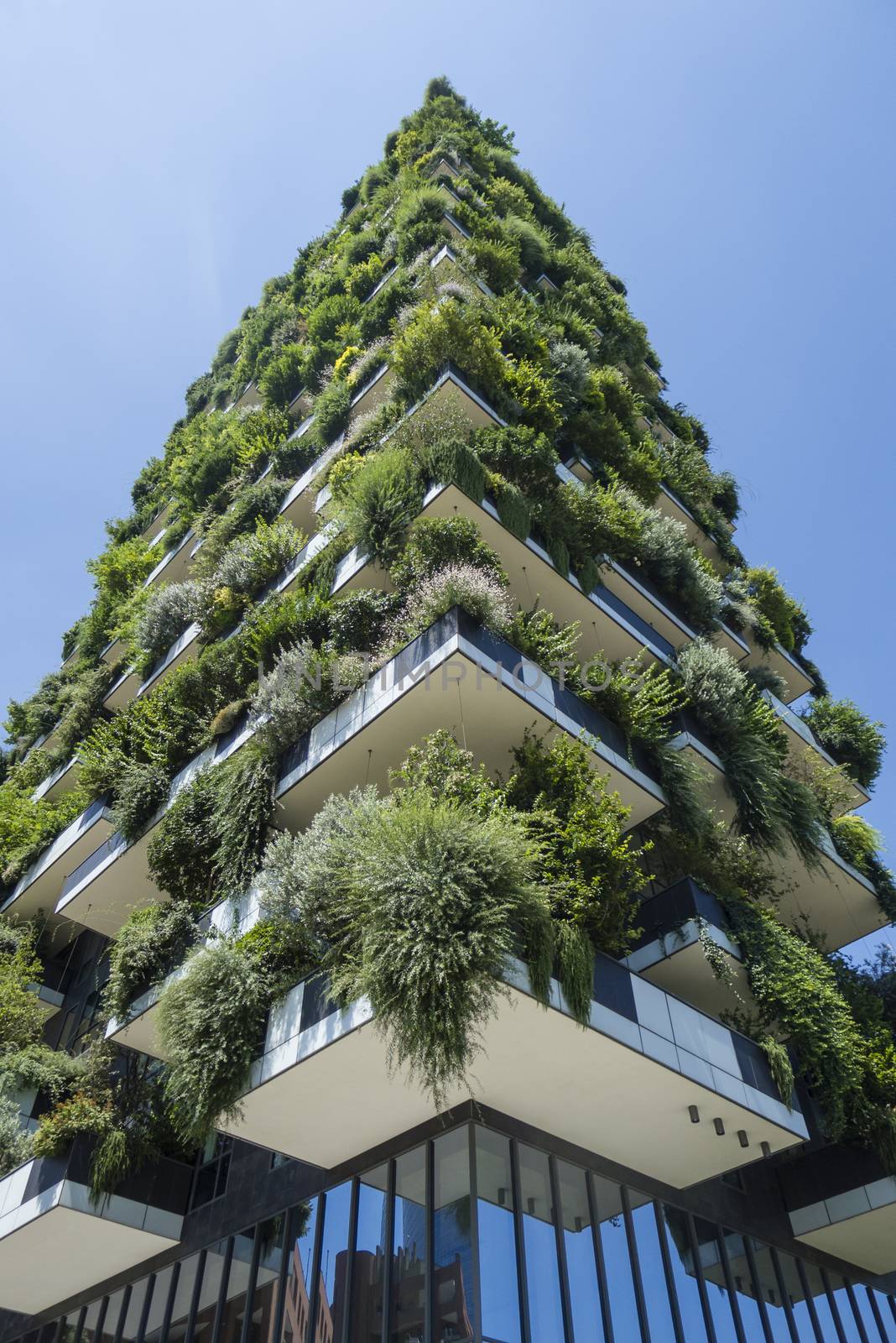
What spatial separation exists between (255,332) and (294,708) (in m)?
23.9

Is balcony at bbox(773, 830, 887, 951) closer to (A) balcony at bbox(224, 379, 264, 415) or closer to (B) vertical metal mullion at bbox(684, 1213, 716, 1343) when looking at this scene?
(B) vertical metal mullion at bbox(684, 1213, 716, 1343)

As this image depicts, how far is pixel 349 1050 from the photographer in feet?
30.2

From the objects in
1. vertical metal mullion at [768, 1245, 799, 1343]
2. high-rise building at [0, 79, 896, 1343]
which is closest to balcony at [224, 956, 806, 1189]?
high-rise building at [0, 79, 896, 1343]

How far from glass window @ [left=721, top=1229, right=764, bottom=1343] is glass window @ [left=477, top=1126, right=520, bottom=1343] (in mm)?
4017

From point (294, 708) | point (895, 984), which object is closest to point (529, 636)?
point (294, 708)

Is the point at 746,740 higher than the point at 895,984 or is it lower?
higher

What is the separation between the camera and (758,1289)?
11617 mm

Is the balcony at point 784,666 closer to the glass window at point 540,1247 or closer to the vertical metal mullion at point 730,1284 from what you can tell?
the vertical metal mullion at point 730,1284

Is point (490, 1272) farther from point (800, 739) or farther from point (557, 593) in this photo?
point (800, 739)

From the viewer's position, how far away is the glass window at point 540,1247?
8.95 meters

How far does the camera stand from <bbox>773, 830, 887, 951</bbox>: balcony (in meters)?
15.8

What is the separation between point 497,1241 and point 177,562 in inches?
798

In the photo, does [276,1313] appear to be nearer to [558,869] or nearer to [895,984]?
[558,869]

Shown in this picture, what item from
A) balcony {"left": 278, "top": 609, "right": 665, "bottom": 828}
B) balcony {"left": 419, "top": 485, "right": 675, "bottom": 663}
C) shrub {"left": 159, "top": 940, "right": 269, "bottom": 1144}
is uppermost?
balcony {"left": 419, "top": 485, "right": 675, "bottom": 663}
